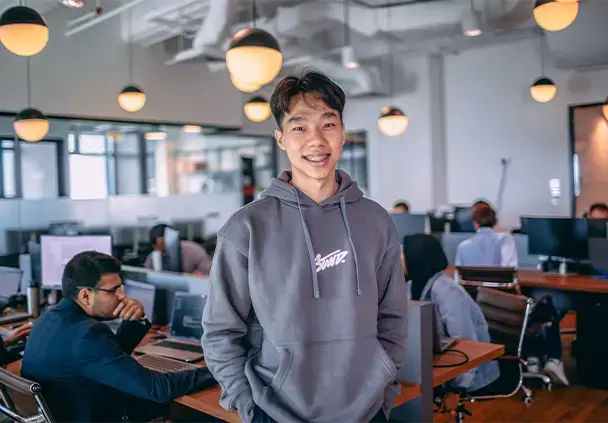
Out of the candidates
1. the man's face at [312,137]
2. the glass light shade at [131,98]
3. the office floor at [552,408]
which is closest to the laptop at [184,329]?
the man's face at [312,137]

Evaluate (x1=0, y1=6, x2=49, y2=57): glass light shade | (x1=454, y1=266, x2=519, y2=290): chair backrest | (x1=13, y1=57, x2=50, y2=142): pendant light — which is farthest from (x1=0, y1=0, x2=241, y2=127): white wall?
(x1=454, y1=266, x2=519, y2=290): chair backrest

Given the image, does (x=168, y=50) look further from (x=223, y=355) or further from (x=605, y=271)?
(x=223, y=355)

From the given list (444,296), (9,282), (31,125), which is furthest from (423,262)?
(31,125)

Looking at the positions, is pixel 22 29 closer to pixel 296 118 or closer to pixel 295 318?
pixel 296 118

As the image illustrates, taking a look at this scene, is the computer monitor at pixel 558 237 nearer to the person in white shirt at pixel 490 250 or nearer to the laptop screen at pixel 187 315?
the person in white shirt at pixel 490 250

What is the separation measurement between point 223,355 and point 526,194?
26.4 ft

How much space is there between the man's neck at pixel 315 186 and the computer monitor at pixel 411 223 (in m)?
5.08

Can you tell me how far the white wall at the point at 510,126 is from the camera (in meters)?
8.46

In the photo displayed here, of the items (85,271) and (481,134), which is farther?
(481,134)

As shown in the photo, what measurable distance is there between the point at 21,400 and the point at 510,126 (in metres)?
8.05

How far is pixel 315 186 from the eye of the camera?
65.2 inches

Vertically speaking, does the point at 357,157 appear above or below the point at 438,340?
above

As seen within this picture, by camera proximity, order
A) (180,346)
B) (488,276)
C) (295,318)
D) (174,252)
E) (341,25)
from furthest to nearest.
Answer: (341,25)
(488,276)
(174,252)
(180,346)
(295,318)

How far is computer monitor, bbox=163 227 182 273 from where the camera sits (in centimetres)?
427
